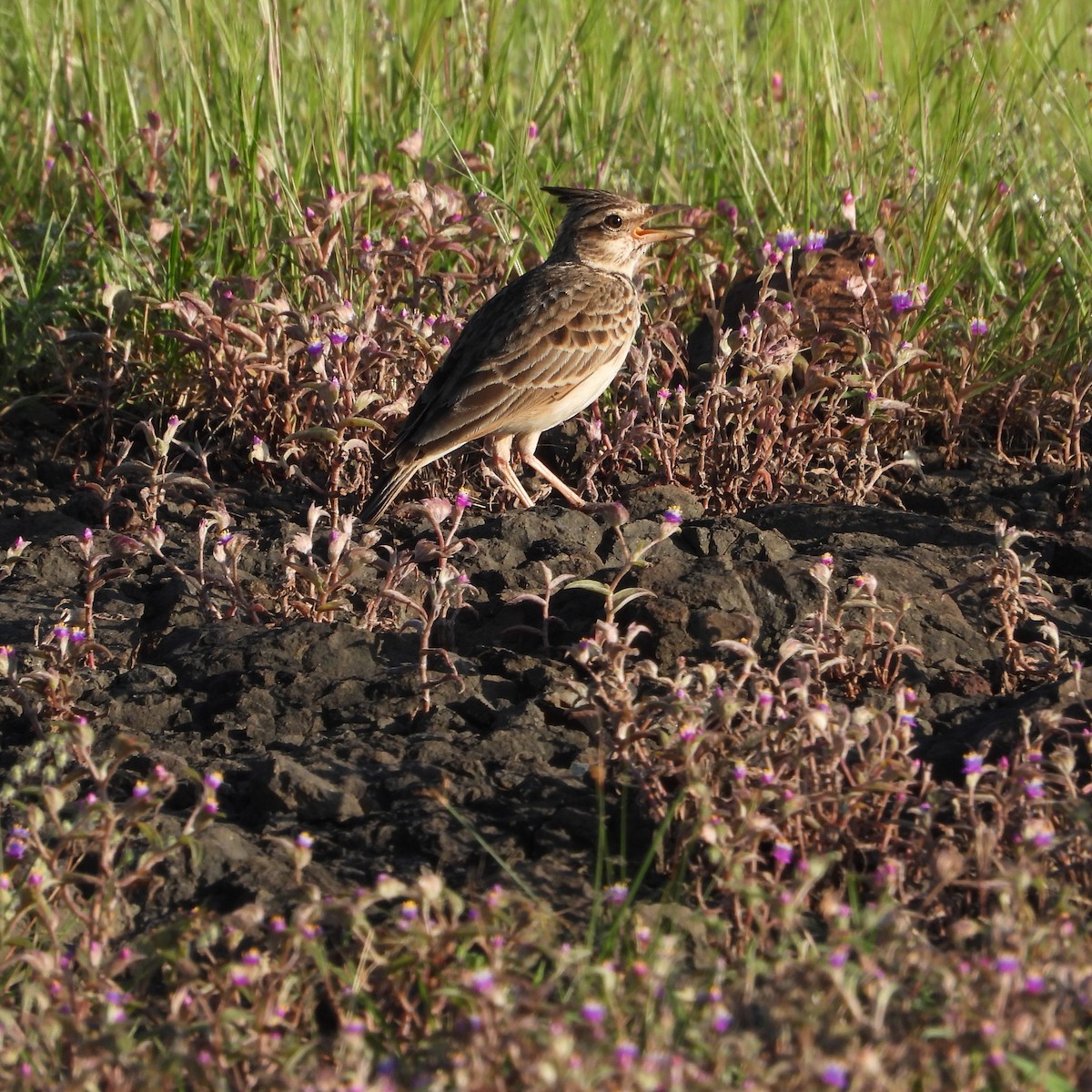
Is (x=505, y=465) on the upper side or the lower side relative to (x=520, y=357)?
lower

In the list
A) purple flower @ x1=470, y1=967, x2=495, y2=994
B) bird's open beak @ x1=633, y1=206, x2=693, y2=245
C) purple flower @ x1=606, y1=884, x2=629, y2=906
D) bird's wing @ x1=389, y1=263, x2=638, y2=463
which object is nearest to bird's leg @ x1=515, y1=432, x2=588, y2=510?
bird's wing @ x1=389, y1=263, x2=638, y2=463

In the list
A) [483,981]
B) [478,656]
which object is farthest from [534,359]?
[483,981]

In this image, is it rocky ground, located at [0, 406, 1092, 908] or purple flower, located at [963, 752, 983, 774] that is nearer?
purple flower, located at [963, 752, 983, 774]

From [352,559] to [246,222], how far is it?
2623mm

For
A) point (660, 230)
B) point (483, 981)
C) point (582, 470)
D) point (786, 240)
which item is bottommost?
point (582, 470)

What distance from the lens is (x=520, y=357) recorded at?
5988mm

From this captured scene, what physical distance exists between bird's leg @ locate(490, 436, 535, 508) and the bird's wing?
73mm

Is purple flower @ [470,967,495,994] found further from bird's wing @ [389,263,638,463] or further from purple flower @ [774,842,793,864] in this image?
bird's wing @ [389,263,638,463]

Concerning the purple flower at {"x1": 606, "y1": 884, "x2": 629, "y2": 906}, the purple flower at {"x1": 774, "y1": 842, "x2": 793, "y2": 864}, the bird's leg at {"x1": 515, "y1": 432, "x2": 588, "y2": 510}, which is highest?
the purple flower at {"x1": 774, "y1": 842, "x2": 793, "y2": 864}

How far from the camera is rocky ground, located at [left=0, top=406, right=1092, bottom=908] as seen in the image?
3.76 metres

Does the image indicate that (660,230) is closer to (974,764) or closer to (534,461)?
(534,461)

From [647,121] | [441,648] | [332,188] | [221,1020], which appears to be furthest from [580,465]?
[221,1020]

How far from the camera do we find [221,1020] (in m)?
2.90

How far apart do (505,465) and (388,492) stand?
0.55 m
